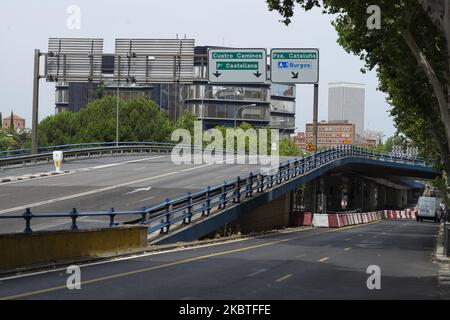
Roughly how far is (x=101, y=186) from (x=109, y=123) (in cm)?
5282

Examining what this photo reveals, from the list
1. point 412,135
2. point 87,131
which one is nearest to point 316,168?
point 412,135

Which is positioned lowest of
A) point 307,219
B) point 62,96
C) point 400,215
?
point 400,215

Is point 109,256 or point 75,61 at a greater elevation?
point 75,61

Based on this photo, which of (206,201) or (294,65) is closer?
(206,201)

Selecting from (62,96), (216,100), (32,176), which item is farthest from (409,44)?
(62,96)

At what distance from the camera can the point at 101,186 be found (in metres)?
35.0

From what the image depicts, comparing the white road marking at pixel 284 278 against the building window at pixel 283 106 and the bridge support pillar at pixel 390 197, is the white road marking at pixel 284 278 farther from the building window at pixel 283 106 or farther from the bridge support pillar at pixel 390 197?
the building window at pixel 283 106

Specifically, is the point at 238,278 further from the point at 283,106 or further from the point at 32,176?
the point at 283,106

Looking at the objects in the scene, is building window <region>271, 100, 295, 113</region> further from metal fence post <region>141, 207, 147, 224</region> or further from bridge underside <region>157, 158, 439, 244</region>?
metal fence post <region>141, 207, 147, 224</region>

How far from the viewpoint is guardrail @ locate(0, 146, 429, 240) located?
1897 cm

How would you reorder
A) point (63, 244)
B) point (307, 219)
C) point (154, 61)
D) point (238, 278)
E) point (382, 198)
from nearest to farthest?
point (238, 278), point (63, 244), point (154, 61), point (307, 219), point (382, 198)

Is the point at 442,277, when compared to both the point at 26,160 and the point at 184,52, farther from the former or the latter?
the point at 26,160

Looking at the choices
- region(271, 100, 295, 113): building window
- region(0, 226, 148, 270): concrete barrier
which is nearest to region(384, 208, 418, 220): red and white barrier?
region(271, 100, 295, 113): building window

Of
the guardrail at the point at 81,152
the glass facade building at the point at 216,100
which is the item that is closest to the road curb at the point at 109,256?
the guardrail at the point at 81,152
